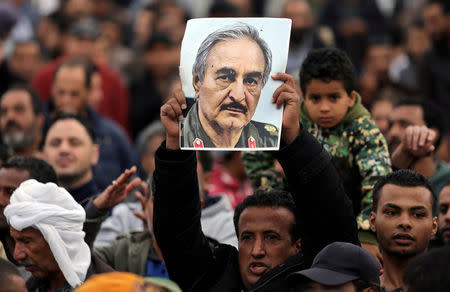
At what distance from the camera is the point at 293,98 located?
20.5ft

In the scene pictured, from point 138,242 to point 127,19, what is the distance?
32.2 ft

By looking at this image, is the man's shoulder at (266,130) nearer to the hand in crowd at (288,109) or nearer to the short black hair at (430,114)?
the hand in crowd at (288,109)

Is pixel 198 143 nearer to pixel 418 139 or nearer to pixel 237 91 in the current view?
pixel 237 91

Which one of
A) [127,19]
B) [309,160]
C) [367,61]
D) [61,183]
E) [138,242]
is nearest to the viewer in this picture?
[309,160]

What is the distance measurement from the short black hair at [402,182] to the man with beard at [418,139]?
0.57 m

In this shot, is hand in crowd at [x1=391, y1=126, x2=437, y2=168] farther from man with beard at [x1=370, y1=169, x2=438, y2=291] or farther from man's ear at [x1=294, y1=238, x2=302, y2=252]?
man's ear at [x1=294, y1=238, x2=302, y2=252]

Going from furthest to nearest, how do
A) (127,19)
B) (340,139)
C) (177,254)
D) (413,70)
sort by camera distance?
(127,19), (413,70), (340,139), (177,254)

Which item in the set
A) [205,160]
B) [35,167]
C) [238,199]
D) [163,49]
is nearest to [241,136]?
[35,167]

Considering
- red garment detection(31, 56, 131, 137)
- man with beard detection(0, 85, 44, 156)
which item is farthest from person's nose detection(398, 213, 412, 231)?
red garment detection(31, 56, 131, 137)

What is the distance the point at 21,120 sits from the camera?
417 inches

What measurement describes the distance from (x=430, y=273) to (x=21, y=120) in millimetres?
6325

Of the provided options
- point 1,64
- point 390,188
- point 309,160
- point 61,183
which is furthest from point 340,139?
point 1,64

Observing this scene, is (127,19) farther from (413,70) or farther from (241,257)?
(241,257)

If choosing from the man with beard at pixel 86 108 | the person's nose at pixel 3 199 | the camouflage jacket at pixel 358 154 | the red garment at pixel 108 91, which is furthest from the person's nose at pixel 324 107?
the red garment at pixel 108 91
